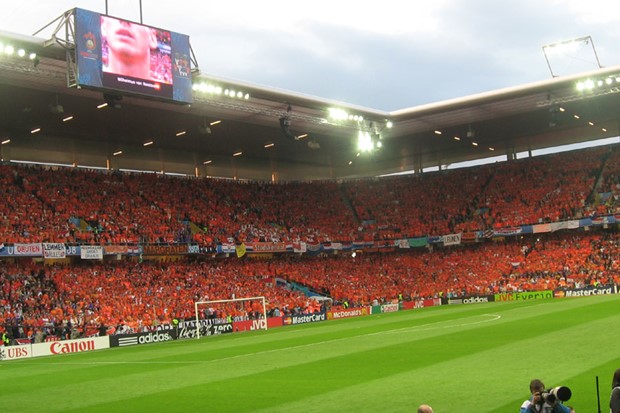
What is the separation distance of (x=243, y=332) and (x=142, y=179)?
17319mm

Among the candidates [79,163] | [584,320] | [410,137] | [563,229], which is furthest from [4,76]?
[563,229]

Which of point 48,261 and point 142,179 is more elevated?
point 142,179

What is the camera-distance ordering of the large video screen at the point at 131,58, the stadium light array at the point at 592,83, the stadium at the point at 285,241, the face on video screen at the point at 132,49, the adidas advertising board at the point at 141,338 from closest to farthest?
1. the stadium at the point at 285,241
2. the large video screen at the point at 131,58
3. the face on video screen at the point at 132,49
4. the adidas advertising board at the point at 141,338
5. the stadium light array at the point at 592,83

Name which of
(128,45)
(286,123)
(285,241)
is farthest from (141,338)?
(285,241)

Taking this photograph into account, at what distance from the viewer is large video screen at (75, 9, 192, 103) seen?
29.4 m

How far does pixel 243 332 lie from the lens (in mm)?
37781

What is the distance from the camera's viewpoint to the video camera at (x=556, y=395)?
6.14 m

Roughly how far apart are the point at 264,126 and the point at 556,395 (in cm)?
4284

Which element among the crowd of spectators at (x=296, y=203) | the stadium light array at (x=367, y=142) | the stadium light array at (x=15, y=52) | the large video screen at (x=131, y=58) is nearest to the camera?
the stadium light array at (x=15, y=52)

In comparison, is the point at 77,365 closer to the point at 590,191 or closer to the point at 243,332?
the point at 243,332

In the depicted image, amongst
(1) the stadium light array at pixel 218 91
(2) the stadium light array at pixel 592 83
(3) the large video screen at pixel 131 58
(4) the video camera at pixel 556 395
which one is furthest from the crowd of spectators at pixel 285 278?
(4) the video camera at pixel 556 395

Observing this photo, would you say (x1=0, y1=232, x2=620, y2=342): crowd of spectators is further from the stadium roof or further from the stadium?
the stadium roof

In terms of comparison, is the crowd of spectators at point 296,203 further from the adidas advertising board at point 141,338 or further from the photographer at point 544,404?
the photographer at point 544,404

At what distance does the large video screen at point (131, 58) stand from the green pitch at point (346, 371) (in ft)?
36.0
